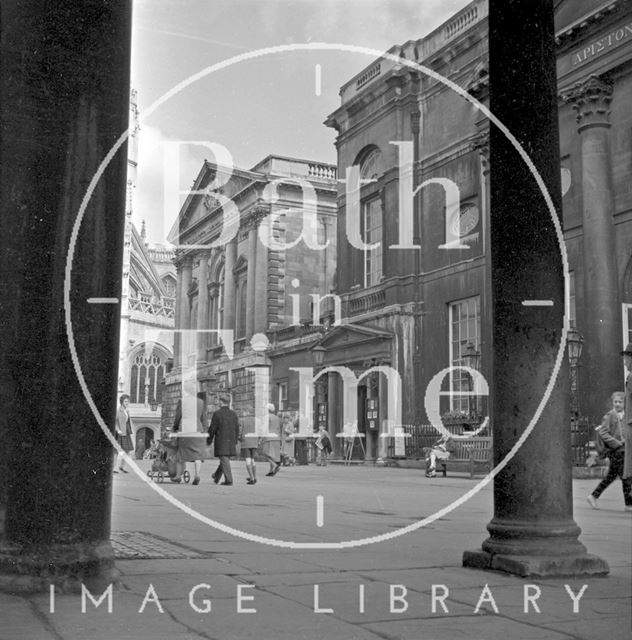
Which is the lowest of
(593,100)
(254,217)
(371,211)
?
(371,211)

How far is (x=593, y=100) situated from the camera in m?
20.2

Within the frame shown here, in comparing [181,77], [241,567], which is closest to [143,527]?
[241,567]

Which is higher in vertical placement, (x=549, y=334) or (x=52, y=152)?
(x=52, y=152)

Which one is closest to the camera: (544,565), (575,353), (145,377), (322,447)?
(544,565)

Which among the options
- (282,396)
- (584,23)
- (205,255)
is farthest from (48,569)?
(205,255)

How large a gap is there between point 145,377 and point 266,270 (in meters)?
36.1

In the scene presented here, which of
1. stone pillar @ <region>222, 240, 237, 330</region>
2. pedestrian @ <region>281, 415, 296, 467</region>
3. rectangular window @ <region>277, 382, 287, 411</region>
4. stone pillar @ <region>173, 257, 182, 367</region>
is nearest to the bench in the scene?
pedestrian @ <region>281, 415, 296, 467</region>

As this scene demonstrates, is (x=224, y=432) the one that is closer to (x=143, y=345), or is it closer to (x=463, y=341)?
(x=463, y=341)

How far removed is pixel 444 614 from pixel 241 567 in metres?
1.43

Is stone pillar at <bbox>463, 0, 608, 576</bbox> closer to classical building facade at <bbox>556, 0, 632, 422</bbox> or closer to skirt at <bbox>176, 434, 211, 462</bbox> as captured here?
skirt at <bbox>176, 434, 211, 462</bbox>

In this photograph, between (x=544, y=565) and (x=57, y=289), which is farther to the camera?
(x=544, y=565)

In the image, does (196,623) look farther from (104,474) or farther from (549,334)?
(549,334)

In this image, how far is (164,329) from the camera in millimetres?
77375

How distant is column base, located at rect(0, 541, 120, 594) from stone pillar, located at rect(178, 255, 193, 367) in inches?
1830
